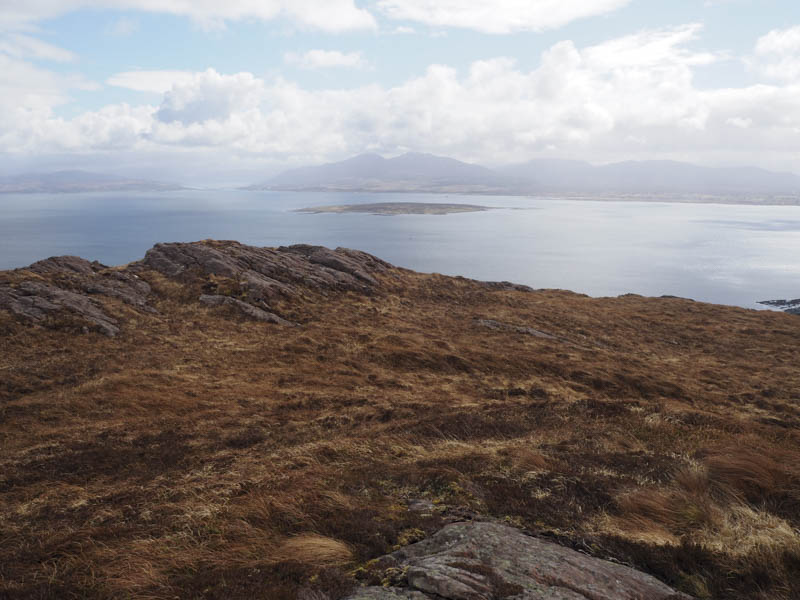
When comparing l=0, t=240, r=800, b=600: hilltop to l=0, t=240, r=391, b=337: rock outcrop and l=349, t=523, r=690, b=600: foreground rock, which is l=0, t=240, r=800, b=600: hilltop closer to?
l=349, t=523, r=690, b=600: foreground rock

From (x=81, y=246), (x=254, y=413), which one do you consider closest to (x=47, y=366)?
(x=254, y=413)

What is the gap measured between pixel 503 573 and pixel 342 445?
691 centimetres

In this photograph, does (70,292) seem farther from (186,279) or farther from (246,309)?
(246,309)

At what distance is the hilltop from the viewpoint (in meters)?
5.75

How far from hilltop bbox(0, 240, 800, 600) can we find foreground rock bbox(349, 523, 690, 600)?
0.08 m

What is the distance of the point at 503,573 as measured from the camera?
5.04 m

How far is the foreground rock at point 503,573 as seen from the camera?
470 cm

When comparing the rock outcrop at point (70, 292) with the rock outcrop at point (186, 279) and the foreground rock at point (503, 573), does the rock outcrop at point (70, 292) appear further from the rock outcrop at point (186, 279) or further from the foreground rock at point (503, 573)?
the foreground rock at point (503, 573)

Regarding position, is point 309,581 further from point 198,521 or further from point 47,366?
point 47,366

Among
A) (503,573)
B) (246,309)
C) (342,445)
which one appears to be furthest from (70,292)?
(503,573)

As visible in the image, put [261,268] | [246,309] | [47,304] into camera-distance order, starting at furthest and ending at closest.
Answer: [261,268] < [246,309] < [47,304]

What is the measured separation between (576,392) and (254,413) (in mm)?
14473

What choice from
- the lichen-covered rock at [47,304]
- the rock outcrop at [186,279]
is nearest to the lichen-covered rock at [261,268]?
the rock outcrop at [186,279]

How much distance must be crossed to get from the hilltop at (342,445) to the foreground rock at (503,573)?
0.08 meters
